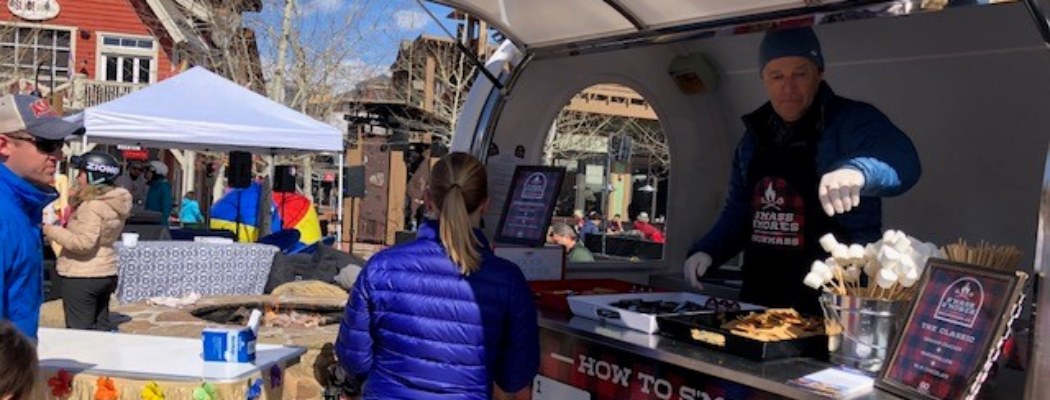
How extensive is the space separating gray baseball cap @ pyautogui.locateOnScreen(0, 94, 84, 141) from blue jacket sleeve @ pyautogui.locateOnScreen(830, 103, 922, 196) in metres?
2.47

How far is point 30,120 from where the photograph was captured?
104 inches

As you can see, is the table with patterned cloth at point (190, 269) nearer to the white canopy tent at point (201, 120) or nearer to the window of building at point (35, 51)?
the white canopy tent at point (201, 120)

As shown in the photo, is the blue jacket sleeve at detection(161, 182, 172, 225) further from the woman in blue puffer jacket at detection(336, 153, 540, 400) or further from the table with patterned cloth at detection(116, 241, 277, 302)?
the woman in blue puffer jacket at detection(336, 153, 540, 400)

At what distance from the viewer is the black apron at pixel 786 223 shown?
3695 millimetres

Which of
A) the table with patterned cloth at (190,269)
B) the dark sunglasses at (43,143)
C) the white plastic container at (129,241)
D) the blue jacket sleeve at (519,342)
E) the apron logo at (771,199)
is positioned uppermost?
the dark sunglasses at (43,143)

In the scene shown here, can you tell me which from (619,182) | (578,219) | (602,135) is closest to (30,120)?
(578,219)

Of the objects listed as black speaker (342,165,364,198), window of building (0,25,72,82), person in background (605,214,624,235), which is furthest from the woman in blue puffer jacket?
window of building (0,25,72,82)

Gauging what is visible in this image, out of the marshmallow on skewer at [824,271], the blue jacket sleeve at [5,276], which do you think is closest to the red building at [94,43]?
the blue jacket sleeve at [5,276]

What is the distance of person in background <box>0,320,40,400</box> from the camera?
192cm

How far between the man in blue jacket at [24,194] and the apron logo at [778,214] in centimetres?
265

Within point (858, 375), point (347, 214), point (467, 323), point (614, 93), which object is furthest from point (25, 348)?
point (347, 214)

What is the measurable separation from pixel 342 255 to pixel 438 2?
23.7ft

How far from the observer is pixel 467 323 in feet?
8.82

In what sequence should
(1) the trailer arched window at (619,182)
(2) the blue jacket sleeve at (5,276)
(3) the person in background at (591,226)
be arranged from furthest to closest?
(3) the person in background at (591,226) < (1) the trailer arched window at (619,182) < (2) the blue jacket sleeve at (5,276)
